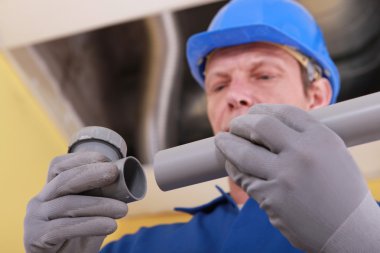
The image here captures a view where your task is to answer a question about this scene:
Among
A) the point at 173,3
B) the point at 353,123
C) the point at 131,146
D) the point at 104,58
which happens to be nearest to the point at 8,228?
the point at 131,146

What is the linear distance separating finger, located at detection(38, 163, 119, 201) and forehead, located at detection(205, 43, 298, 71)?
482 mm

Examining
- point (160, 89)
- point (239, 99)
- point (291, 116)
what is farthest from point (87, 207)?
point (160, 89)

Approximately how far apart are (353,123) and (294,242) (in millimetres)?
151

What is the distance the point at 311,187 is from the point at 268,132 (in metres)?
0.08

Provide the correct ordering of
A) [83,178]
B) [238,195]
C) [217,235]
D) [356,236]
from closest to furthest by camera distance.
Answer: [356,236] → [83,178] → [217,235] → [238,195]

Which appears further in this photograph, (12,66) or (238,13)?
(12,66)

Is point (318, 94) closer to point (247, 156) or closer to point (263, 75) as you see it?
point (263, 75)

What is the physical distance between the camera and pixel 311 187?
1.63 feet

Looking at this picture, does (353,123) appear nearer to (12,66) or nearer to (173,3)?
(173,3)

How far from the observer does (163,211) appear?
153 centimetres

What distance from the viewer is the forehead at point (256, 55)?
3.24 ft

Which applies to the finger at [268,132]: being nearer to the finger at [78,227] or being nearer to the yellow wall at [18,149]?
the finger at [78,227]

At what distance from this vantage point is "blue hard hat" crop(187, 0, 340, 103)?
3.24 feet

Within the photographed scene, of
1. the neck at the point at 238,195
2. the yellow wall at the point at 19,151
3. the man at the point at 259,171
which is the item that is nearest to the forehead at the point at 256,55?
the man at the point at 259,171
